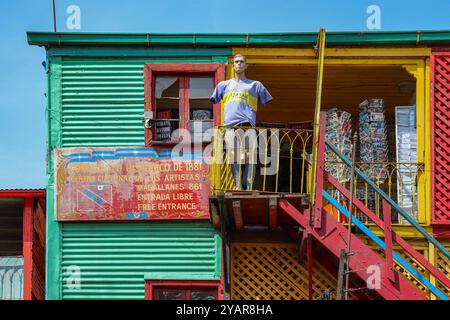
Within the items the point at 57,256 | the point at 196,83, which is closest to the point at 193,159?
the point at 196,83

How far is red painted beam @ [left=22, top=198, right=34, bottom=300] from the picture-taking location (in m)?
19.4

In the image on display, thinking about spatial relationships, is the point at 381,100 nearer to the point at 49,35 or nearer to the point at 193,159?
the point at 193,159

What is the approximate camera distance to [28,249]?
64.3 feet

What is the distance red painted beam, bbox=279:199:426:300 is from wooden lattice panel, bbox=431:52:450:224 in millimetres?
1964

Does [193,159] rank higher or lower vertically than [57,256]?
higher

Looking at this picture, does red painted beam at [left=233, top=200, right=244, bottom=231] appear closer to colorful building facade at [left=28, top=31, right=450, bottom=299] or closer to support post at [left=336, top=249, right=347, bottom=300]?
colorful building facade at [left=28, top=31, right=450, bottom=299]

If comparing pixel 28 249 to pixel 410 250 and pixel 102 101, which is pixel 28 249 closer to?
pixel 102 101

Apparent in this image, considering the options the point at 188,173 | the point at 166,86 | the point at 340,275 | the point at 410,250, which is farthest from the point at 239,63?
the point at 340,275

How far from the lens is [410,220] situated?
1739 cm

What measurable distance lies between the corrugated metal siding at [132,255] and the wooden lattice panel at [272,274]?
0.44 meters

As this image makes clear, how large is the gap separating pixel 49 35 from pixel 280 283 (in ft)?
18.9

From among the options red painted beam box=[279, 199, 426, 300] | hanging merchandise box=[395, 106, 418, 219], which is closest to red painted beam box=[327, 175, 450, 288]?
red painted beam box=[279, 199, 426, 300]

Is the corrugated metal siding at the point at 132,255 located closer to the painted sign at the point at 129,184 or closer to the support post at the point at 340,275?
the painted sign at the point at 129,184
